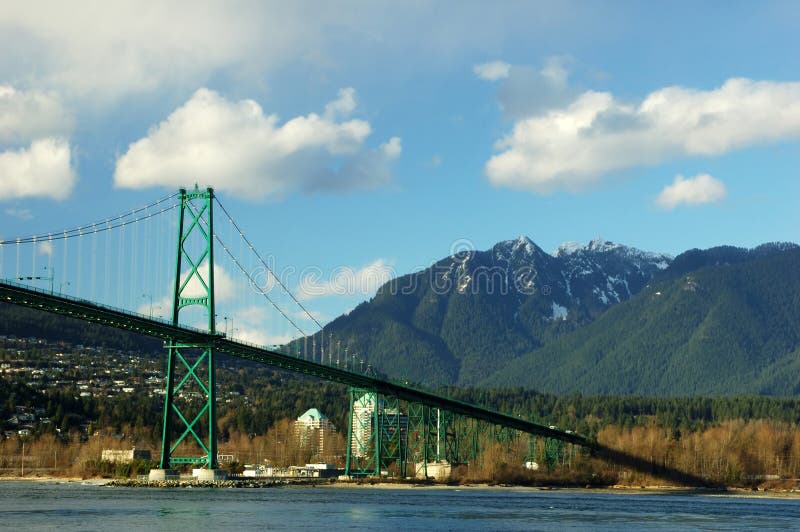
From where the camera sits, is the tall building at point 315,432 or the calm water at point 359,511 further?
the tall building at point 315,432

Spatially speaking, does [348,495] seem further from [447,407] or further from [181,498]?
[447,407]

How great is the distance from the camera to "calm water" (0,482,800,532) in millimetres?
65812

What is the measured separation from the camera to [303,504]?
276 ft

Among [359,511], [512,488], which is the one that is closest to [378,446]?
[512,488]

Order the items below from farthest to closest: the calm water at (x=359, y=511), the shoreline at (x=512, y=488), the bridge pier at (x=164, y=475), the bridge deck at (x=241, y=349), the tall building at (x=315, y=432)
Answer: the tall building at (x=315, y=432), the shoreline at (x=512, y=488), the bridge pier at (x=164, y=475), the bridge deck at (x=241, y=349), the calm water at (x=359, y=511)

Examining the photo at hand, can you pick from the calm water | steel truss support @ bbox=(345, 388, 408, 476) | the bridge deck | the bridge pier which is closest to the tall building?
steel truss support @ bbox=(345, 388, 408, 476)

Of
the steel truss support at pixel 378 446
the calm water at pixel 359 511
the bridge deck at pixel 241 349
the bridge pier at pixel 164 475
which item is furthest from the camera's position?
the steel truss support at pixel 378 446

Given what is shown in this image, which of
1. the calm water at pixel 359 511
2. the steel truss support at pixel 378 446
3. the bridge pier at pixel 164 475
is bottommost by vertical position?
the calm water at pixel 359 511

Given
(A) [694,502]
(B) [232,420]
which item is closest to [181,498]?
(A) [694,502]

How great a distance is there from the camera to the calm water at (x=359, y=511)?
2591 inches

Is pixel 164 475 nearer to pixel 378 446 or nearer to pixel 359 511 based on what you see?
pixel 359 511

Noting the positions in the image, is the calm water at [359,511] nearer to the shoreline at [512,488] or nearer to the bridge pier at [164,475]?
the bridge pier at [164,475]

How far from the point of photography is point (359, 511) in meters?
77.7

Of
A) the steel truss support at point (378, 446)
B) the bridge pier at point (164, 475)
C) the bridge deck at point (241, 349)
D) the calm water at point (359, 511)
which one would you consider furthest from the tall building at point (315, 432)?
the bridge pier at point (164, 475)
